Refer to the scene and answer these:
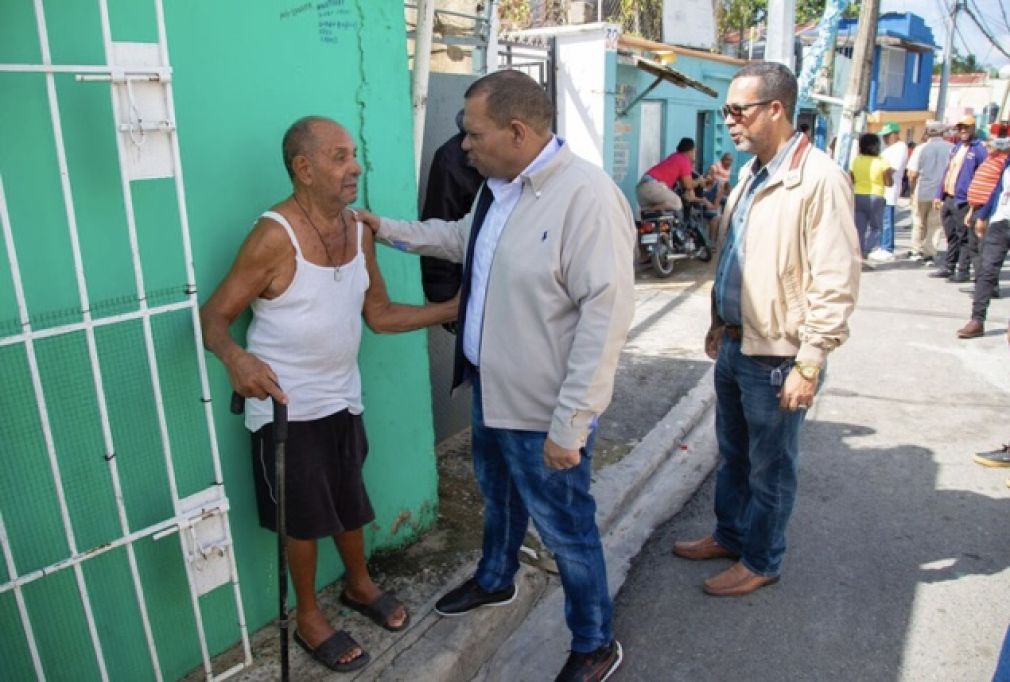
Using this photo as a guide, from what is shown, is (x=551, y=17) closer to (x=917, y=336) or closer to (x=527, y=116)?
(x=917, y=336)

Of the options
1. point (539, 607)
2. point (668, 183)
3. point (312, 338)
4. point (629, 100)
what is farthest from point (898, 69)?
point (312, 338)

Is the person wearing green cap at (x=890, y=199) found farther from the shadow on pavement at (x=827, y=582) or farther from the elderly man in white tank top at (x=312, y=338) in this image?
the elderly man in white tank top at (x=312, y=338)

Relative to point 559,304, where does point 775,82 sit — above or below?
above

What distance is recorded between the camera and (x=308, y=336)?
2.36 m

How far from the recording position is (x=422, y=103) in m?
3.50

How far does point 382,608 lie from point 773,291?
6.04 feet

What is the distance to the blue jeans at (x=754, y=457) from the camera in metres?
2.88

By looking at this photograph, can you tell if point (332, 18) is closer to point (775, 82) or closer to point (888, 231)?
point (775, 82)

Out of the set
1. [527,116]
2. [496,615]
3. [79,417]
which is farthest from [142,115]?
[496,615]

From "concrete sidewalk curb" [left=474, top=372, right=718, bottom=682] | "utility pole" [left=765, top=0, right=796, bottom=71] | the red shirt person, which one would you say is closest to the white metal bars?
"concrete sidewalk curb" [left=474, top=372, right=718, bottom=682]

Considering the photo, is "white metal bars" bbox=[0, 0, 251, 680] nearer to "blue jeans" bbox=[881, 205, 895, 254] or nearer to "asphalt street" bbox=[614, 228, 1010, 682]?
"asphalt street" bbox=[614, 228, 1010, 682]

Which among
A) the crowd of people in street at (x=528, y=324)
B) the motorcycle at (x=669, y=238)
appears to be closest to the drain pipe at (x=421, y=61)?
the crowd of people in street at (x=528, y=324)

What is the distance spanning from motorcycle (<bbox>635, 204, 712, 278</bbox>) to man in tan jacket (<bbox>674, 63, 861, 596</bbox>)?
6.50m

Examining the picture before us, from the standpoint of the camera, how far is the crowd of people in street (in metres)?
2.23
